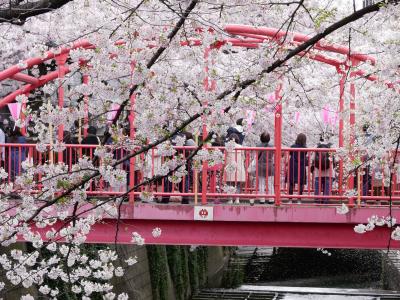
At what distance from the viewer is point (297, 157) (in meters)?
15.0

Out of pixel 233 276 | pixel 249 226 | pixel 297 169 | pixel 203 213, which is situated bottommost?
pixel 233 276

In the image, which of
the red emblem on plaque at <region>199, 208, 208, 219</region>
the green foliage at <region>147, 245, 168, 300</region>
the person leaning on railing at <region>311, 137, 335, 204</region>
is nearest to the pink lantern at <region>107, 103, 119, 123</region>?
the red emblem on plaque at <region>199, 208, 208, 219</region>

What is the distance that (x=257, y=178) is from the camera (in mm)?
14883

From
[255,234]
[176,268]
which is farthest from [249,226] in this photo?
[176,268]

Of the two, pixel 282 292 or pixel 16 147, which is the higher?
pixel 16 147

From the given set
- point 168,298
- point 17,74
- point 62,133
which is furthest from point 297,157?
point 168,298

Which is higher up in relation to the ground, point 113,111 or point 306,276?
point 113,111

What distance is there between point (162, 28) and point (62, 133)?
647cm

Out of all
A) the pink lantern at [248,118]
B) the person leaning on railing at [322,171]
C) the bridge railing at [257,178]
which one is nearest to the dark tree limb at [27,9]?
the pink lantern at [248,118]

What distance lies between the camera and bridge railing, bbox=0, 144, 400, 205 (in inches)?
586

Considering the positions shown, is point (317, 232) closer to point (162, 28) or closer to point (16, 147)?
point (16, 147)

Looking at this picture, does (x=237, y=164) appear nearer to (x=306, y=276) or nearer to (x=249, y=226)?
(x=249, y=226)

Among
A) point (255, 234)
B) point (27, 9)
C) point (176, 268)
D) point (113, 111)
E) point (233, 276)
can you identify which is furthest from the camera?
point (233, 276)

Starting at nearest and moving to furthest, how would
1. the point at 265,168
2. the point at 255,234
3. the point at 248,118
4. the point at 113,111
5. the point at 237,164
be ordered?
the point at 113,111
the point at 248,118
the point at 255,234
the point at 237,164
the point at 265,168
